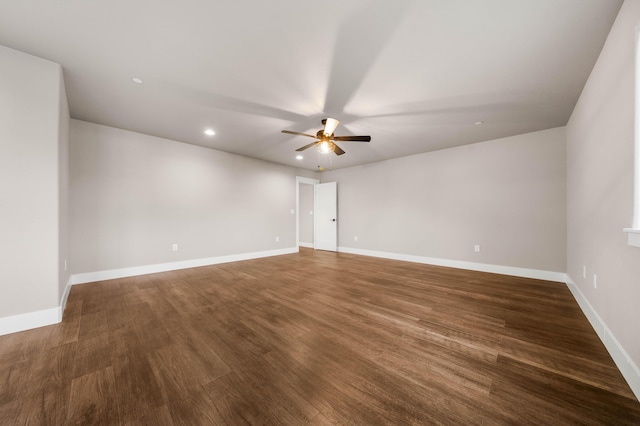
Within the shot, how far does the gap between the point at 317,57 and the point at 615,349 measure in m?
3.26

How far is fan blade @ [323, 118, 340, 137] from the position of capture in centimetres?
288

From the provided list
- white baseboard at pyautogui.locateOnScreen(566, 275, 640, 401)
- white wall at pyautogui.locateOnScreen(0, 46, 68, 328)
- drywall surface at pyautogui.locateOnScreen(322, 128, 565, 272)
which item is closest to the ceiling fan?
white wall at pyautogui.locateOnScreen(0, 46, 68, 328)

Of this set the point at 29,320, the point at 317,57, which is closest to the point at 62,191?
the point at 29,320

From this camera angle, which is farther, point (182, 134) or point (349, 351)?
point (182, 134)

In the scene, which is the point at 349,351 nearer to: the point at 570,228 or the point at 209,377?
the point at 209,377

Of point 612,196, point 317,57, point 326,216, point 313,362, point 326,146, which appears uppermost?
point 317,57

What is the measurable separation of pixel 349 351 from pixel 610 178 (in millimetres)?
2504

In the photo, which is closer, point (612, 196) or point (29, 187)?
point (612, 196)

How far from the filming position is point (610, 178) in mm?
1745

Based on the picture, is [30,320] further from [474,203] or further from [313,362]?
[474,203]

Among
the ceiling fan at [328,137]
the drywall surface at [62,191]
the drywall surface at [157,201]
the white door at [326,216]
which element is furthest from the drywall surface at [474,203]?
the drywall surface at [62,191]

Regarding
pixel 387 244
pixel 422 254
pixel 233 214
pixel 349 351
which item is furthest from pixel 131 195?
pixel 422 254

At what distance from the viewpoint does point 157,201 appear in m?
4.05

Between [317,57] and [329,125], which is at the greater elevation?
[317,57]
